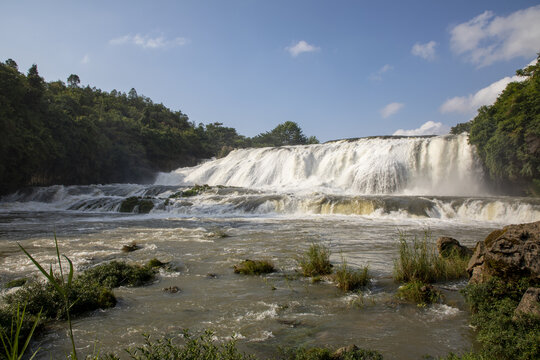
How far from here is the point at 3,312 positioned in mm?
4355

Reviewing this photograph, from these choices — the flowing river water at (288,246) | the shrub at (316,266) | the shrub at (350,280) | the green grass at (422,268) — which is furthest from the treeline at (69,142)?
the green grass at (422,268)

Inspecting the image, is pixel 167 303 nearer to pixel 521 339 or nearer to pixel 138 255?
pixel 138 255

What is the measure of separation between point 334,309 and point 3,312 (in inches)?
179

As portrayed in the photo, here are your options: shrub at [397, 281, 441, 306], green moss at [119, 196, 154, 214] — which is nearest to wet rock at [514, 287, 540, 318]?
shrub at [397, 281, 441, 306]

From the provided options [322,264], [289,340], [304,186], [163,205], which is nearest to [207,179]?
[304,186]

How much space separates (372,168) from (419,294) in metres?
22.0

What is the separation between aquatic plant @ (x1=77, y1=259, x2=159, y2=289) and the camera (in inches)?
247

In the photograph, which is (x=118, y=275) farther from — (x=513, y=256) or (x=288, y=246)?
(x=513, y=256)

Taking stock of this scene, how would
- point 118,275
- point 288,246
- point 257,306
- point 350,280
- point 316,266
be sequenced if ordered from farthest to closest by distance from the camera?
point 288,246 < point 316,266 < point 118,275 < point 350,280 < point 257,306

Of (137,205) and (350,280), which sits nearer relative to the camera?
(350,280)

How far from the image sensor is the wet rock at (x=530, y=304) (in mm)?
3649

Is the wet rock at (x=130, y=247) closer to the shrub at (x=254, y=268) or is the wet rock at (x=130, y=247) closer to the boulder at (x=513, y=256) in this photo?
the shrub at (x=254, y=268)

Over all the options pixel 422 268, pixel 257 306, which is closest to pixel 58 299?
pixel 257 306

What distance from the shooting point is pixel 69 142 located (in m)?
32.0
